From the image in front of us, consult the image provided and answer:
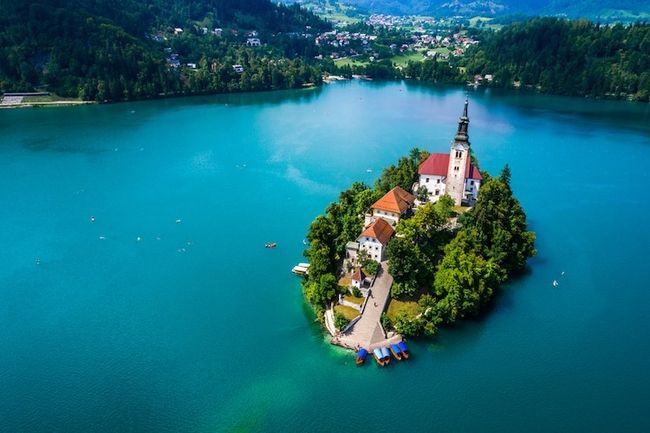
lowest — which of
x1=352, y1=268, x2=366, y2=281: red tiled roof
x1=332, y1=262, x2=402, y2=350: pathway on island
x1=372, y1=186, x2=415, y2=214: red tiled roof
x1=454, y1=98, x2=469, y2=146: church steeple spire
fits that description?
x1=332, y1=262, x2=402, y2=350: pathway on island

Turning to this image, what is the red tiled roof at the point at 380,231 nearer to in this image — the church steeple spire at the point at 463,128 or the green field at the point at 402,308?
the green field at the point at 402,308

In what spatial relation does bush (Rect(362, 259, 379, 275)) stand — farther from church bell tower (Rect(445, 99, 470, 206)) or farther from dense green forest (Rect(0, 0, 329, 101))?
dense green forest (Rect(0, 0, 329, 101))

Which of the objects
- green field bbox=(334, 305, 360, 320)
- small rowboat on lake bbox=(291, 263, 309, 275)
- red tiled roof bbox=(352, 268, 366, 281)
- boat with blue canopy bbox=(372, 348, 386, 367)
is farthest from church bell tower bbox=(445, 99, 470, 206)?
boat with blue canopy bbox=(372, 348, 386, 367)

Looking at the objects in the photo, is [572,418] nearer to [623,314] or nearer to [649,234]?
[623,314]

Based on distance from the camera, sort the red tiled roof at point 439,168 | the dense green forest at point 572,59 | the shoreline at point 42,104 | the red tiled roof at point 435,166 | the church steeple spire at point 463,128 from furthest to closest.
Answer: the dense green forest at point 572,59 < the shoreline at point 42,104 < the red tiled roof at point 435,166 < the red tiled roof at point 439,168 < the church steeple spire at point 463,128

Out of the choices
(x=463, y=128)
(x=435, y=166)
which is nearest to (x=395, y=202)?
(x=435, y=166)

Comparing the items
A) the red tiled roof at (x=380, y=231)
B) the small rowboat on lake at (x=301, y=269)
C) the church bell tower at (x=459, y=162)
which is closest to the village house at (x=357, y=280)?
the red tiled roof at (x=380, y=231)

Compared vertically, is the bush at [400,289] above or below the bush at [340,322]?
above

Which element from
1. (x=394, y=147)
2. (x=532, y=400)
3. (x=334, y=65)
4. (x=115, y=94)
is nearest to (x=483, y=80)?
(x=334, y=65)
